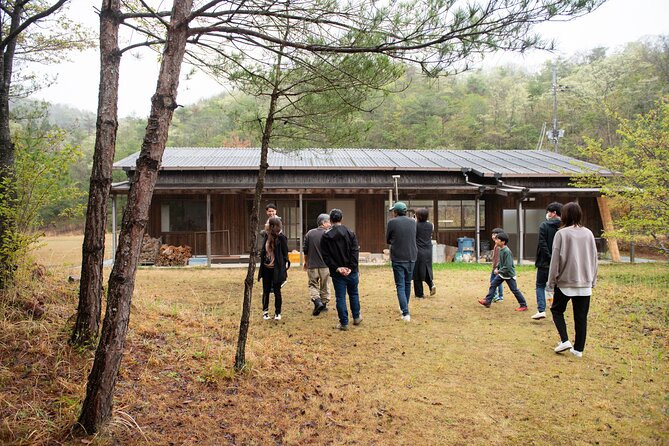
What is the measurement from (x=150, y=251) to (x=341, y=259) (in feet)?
30.9

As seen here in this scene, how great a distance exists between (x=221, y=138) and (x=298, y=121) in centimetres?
2846

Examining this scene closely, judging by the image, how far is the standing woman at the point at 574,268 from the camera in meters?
4.24

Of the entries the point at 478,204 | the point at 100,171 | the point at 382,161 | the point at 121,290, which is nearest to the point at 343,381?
the point at 121,290

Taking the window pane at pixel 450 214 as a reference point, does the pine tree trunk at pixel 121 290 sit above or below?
below

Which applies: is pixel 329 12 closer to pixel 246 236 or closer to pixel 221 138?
pixel 246 236

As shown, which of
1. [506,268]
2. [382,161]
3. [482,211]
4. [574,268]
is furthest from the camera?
[482,211]

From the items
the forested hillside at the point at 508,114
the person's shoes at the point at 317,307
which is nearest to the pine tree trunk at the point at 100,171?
the person's shoes at the point at 317,307

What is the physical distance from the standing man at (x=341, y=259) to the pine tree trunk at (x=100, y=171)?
8.32ft

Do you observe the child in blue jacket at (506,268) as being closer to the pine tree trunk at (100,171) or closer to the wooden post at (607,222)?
the pine tree trunk at (100,171)

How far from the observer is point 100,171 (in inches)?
153

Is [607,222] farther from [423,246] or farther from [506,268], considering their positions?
[423,246]

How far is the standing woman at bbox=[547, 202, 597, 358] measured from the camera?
4.24m

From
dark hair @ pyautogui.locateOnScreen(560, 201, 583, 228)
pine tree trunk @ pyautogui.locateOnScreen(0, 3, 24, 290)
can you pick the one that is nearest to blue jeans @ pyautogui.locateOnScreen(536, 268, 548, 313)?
dark hair @ pyautogui.locateOnScreen(560, 201, 583, 228)

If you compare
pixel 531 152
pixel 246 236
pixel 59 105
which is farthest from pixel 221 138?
pixel 59 105
